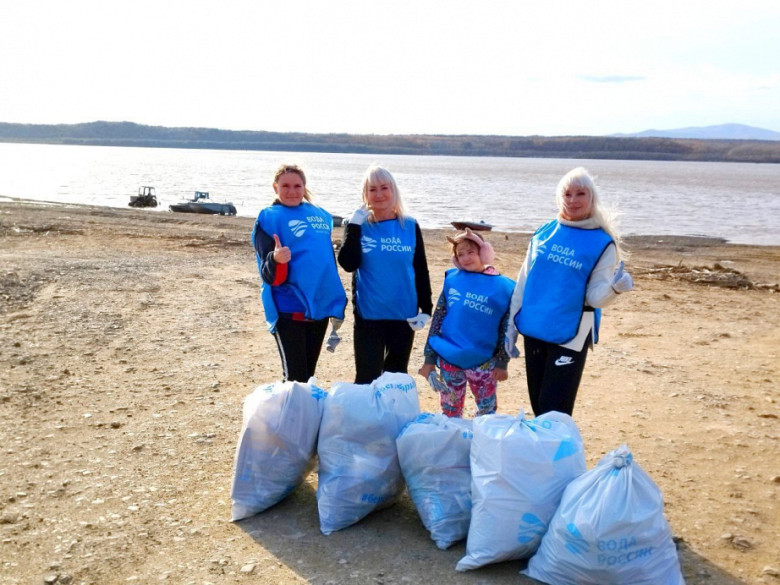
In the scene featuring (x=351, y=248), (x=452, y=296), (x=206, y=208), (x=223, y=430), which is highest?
(x=351, y=248)

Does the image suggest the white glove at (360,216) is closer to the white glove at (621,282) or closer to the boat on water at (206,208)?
the white glove at (621,282)

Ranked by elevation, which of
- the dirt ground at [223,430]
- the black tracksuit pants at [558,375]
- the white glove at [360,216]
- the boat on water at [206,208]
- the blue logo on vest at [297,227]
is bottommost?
the boat on water at [206,208]

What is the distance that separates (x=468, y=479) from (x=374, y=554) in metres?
0.55

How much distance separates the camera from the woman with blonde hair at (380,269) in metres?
4.13

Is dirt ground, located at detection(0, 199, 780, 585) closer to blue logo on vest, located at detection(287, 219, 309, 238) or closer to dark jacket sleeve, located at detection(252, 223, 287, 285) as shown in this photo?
dark jacket sleeve, located at detection(252, 223, 287, 285)

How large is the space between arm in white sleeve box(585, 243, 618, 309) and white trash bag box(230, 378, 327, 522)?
1455 millimetres

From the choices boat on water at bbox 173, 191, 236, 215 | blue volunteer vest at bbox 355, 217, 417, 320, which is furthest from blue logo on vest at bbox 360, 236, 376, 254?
boat on water at bbox 173, 191, 236, 215

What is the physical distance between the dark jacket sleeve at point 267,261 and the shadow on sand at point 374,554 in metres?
1.21

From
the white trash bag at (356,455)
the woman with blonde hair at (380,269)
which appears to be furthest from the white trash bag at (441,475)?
the woman with blonde hair at (380,269)

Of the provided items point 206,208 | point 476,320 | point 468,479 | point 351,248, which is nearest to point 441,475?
point 468,479

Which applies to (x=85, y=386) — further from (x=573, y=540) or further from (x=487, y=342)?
(x=573, y=540)

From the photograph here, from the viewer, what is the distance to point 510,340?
396 cm

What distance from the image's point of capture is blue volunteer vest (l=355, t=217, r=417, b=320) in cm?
416

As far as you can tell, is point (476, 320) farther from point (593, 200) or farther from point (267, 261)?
point (267, 261)
